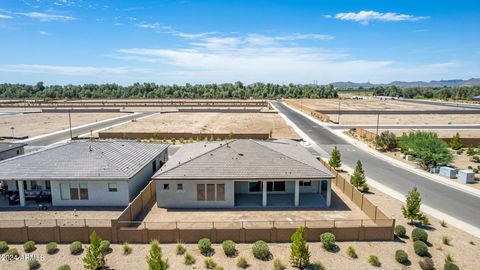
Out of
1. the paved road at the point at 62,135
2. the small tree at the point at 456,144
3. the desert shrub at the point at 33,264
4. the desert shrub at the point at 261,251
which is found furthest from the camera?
the paved road at the point at 62,135

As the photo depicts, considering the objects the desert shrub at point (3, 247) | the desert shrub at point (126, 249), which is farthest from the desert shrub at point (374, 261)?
the desert shrub at point (3, 247)

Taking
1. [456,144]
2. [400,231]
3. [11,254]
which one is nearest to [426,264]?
[400,231]

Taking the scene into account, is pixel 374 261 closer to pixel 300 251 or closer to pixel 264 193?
pixel 300 251

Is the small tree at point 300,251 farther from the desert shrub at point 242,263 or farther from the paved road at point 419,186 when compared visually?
the paved road at point 419,186

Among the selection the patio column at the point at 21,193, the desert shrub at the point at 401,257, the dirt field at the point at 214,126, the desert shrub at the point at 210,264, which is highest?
the dirt field at the point at 214,126

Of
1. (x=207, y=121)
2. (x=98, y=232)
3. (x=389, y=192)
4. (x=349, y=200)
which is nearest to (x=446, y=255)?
(x=349, y=200)

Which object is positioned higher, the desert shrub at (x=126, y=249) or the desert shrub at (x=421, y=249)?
the desert shrub at (x=421, y=249)

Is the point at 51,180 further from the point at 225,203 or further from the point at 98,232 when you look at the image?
the point at 225,203
